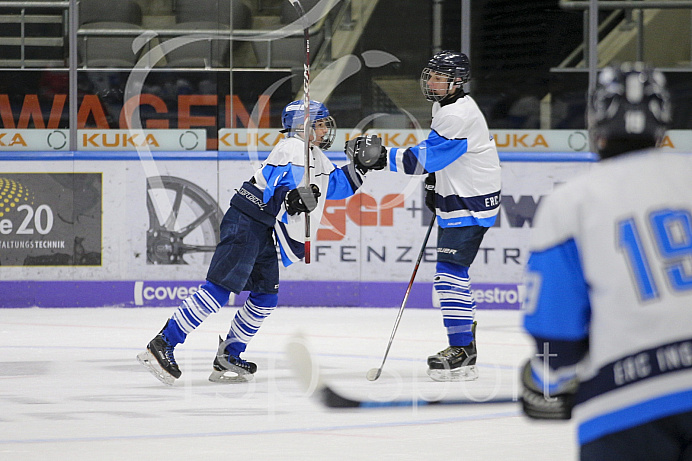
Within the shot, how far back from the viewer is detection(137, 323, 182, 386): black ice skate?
4.92 meters

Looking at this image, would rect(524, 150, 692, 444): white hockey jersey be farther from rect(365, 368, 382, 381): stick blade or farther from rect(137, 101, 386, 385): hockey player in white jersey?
rect(365, 368, 382, 381): stick blade

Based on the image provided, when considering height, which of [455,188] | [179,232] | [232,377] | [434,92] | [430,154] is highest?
[434,92]

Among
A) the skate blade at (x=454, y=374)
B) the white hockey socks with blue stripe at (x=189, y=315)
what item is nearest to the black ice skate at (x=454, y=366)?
the skate blade at (x=454, y=374)

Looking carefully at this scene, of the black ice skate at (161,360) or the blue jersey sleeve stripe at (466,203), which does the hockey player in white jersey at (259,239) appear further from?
the blue jersey sleeve stripe at (466,203)

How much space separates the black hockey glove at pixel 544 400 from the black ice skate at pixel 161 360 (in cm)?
332

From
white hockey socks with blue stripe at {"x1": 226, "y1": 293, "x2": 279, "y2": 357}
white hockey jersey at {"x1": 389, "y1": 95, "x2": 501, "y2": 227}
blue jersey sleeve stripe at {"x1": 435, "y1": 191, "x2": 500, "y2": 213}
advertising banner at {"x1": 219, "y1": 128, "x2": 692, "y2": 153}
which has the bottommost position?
white hockey socks with blue stripe at {"x1": 226, "y1": 293, "x2": 279, "y2": 357}

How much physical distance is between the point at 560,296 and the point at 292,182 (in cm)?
351

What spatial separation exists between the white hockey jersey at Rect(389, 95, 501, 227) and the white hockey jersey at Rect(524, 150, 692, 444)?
11.6 ft

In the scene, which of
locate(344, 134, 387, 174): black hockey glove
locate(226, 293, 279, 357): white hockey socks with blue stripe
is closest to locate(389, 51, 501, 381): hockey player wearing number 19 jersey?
locate(344, 134, 387, 174): black hockey glove

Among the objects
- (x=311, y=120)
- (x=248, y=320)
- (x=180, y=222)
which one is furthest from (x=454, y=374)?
(x=180, y=222)

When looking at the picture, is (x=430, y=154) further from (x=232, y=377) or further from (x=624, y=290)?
(x=624, y=290)

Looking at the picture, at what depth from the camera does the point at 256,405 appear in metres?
4.51

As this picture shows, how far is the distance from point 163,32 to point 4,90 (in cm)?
133

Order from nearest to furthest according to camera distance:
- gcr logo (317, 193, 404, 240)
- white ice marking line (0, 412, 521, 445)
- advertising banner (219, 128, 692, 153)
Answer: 1. white ice marking line (0, 412, 521, 445)
2. gcr logo (317, 193, 404, 240)
3. advertising banner (219, 128, 692, 153)
